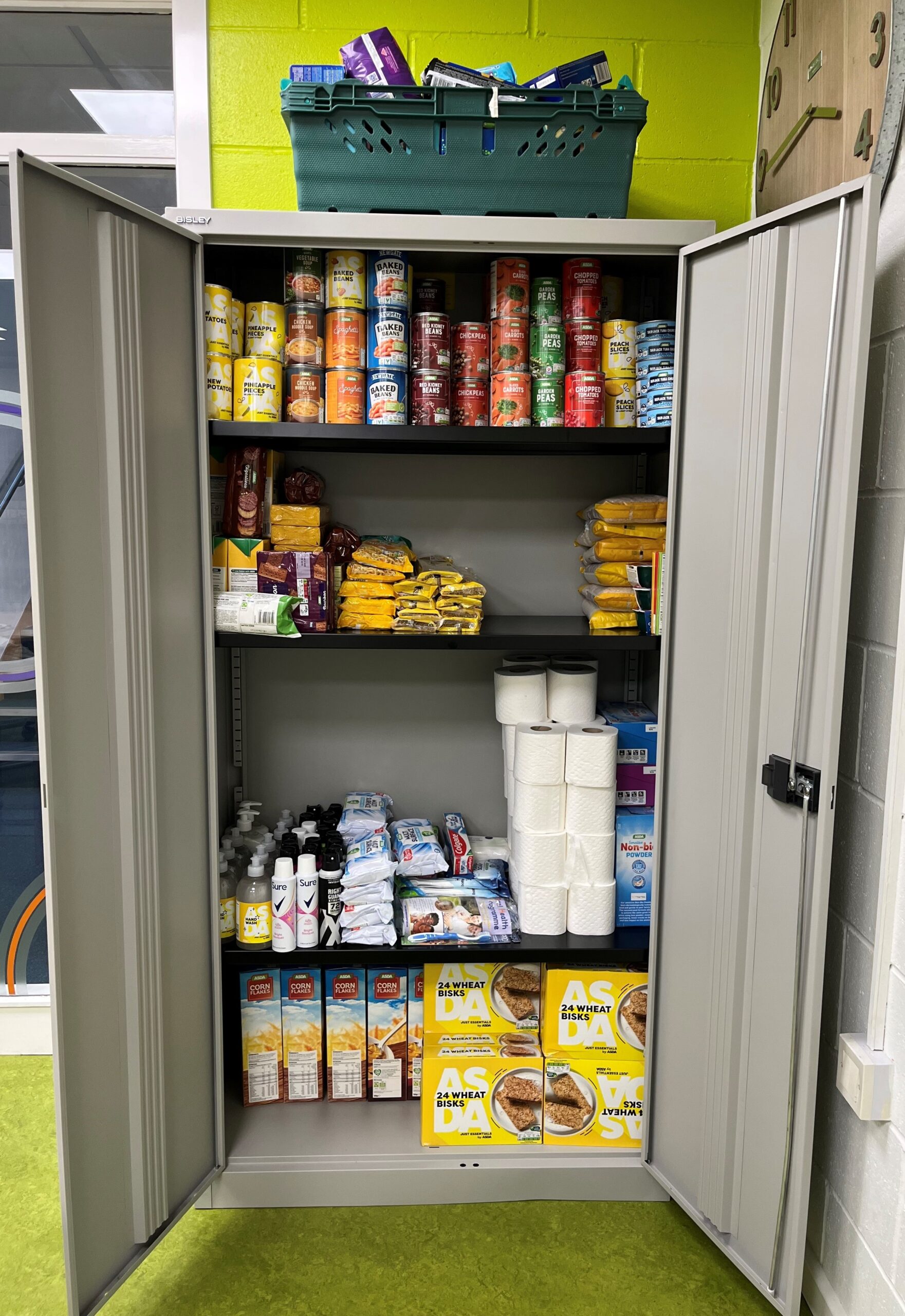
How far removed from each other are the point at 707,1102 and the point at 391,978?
2.58ft

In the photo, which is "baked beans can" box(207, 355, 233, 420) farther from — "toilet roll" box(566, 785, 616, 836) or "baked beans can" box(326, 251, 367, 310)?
"toilet roll" box(566, 785, 616, 836)

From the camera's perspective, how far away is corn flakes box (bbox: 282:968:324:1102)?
7.18 feet

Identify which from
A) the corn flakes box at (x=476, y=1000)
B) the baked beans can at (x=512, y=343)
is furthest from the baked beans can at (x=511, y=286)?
the corn flakes box at (x=476, y=1000)

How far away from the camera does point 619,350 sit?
6.59 feet

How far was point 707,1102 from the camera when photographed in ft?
5.98

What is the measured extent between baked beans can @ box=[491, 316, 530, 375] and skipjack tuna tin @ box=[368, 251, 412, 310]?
21 centimetres

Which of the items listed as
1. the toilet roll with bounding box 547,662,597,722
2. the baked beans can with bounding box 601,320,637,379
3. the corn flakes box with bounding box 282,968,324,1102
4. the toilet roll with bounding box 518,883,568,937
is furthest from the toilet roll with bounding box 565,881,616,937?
the baked beans can with bounding box 601,320,637,379

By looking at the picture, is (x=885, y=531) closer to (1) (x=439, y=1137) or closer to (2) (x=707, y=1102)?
(2) (x=707, y=1102)

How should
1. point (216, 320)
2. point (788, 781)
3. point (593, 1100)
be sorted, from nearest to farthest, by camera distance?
point (788, 781)
point (216, 320)
point (593, 1100)

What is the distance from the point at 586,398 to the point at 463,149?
0.55 m

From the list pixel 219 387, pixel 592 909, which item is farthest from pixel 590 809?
pixel 219 387

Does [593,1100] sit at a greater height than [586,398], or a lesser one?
lesser

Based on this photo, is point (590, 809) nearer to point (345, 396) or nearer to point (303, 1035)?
point (303, 1035)

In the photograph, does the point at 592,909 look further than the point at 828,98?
Yes
